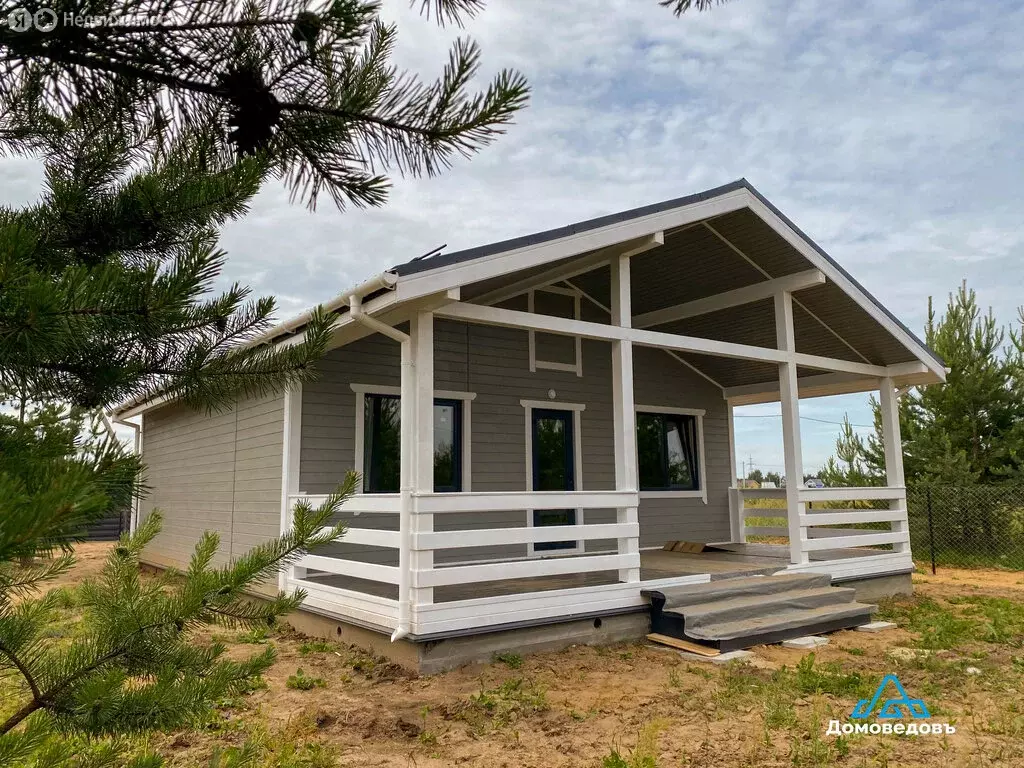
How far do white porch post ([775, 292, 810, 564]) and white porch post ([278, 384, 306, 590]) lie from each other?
5373 millimetres

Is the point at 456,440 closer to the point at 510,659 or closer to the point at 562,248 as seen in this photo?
the point at 562,248

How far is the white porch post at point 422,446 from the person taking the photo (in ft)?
18.4

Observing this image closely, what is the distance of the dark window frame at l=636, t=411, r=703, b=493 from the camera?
10828 mm

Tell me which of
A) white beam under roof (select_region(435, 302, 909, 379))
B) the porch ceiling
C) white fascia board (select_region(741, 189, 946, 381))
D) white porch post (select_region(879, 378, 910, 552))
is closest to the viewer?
white beam under roof (select_region(435, 302, 909, 379))

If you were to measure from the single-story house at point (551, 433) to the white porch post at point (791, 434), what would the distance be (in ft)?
0.08

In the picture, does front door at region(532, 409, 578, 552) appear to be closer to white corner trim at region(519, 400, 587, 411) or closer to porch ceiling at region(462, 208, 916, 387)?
white corner trim at region(519, 400, 587, 411)

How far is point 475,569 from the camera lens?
5.80 metres

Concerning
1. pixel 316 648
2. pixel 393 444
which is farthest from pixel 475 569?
pixel 393 444

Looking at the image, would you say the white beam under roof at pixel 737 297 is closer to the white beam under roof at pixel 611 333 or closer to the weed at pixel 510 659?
the white beam under roof at pixel 611 333

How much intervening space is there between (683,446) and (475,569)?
6.16 meters

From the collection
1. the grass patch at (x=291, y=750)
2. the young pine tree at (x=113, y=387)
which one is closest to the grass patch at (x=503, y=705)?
the grass patch at (x=291, y=750)

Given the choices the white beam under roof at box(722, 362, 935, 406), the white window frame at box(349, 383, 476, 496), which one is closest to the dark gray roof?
the white beam under roof at box(722, 362, 935, 406)

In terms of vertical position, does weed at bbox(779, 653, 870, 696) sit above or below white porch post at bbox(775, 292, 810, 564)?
below

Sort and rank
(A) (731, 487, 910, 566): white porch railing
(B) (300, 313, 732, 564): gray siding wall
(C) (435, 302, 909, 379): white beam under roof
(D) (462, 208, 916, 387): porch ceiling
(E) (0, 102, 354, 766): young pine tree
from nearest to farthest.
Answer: (E) (0, 102, 354, 766): young pine tree → (C) (435, 302, 909, 379): white beam under roof → (B) (300, 313, 732, 564): gray siding wall → (D) (462, 208, 916, 387): porch ceiling → (A) (731, 487, 910, 566): white porch railing
